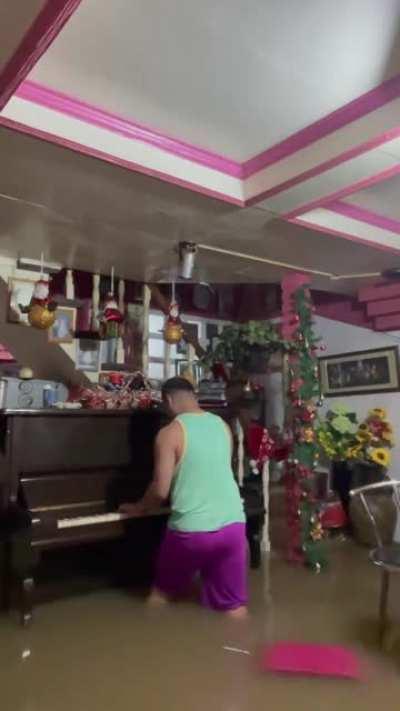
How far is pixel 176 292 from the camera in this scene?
4938mm

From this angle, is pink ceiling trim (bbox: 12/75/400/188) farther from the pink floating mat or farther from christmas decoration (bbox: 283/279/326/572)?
the pink floating mat

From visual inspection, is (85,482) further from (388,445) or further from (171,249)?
(388,445)

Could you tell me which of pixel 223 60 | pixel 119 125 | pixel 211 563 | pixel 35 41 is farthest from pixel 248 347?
pixel 35 41

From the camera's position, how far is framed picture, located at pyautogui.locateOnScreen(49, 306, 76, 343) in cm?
395

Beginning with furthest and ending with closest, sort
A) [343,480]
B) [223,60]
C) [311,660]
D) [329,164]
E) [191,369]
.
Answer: [343,480]
[191,369]
[329,164]
[311,660]
[223,60]

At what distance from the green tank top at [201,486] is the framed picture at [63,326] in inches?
66.7

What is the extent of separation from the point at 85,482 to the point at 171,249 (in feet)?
5.38

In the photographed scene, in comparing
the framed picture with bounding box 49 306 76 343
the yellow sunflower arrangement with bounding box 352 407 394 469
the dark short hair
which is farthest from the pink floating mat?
the framed picture with bounding box 49 306 76 343

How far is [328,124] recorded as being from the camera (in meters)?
2.30

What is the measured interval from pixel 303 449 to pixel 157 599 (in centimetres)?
135

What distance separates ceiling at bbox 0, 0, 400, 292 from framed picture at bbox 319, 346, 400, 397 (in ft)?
4.06

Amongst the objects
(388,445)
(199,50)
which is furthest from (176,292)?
(199,50)

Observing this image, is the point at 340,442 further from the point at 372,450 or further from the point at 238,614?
the point at 238,614

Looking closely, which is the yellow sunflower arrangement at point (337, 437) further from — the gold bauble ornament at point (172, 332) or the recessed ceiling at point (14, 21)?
the recessed ceiling at point (14, 21)
